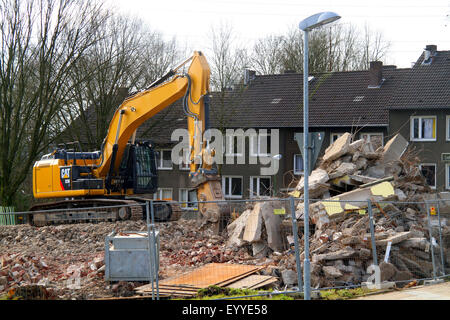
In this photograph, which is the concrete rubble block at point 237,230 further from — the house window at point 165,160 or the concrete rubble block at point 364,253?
the house window at point 165,160

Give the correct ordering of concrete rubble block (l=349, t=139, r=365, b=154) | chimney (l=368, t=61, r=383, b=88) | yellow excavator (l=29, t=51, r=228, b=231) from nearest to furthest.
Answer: concrete rubble block (l=349, t=139, r=365, b=154), yellow excavator (l=29, t=51, r=228, b=231), chimney (l=368, t=61, r=383, b=88)

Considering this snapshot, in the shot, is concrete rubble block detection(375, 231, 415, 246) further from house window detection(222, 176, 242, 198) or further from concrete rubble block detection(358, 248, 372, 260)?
house window detection(222, 176, 242, 198)

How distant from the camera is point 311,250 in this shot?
44.7 feet

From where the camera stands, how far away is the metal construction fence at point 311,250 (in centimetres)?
1142

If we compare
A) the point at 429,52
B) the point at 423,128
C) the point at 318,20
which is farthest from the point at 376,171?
Answer: the point at 429,52

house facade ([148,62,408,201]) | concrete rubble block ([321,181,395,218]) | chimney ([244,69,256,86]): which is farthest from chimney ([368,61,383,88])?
concrete rubble block ([321,181,395,218])

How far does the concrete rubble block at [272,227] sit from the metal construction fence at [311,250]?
0.08 feet

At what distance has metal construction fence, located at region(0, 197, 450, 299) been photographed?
1142 centimetres

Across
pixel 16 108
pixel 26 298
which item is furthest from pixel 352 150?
pixel 16 108

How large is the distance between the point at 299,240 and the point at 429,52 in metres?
34.0

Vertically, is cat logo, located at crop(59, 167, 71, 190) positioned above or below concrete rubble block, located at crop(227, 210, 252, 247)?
above

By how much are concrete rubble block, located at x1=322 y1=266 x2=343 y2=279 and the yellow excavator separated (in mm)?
7676
